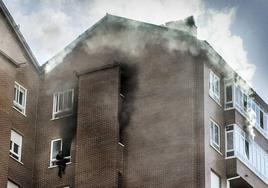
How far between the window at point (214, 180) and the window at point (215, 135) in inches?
64.5

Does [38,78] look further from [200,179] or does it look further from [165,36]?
[200,179]

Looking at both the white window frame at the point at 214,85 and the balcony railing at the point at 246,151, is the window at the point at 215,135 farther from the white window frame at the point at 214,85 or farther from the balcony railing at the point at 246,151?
the white window frame at the point at 214,85

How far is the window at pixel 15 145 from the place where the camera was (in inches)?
2110

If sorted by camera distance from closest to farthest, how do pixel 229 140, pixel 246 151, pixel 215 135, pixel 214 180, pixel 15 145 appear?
1. pixel 214 180
2. pixel 215 135
3. pixel 229 140
4. pixel 15 145
5. pixel 246 151

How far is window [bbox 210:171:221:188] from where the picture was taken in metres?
51.1

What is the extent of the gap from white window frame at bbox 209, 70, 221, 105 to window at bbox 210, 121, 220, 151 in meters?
1.61

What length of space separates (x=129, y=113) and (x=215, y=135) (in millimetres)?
5209

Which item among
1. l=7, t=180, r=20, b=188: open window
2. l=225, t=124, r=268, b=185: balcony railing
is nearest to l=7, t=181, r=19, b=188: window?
l=7, t=180, r=20, b=188: open window

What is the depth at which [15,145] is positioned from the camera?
54.0m

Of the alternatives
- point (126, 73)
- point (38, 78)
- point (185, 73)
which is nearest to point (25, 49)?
point (38, 78)

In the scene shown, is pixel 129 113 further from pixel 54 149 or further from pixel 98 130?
pixel 54 149

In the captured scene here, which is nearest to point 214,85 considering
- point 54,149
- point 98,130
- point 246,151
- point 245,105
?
point 245,105

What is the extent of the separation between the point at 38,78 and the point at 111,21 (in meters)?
5.81

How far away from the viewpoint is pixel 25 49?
56125 millimetres
